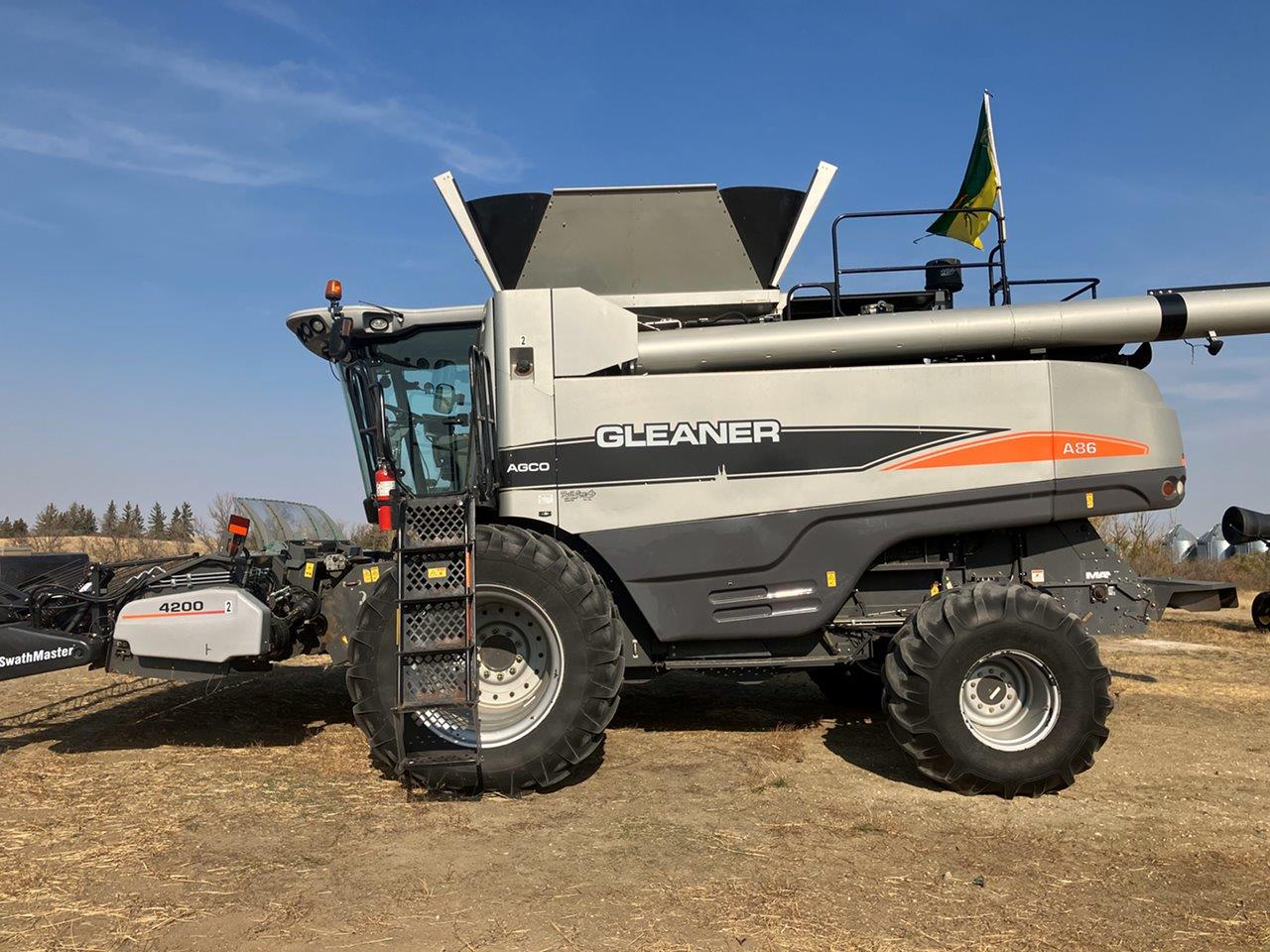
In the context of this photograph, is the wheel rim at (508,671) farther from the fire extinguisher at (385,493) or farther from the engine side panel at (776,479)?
the fire extinguisher at (385,493)

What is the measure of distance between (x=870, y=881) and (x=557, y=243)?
4455 millimetres

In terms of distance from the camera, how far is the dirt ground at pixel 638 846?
3.66 meters

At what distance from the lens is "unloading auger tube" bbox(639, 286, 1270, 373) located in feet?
19.7

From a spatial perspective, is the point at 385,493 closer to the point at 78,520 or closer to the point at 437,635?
the point at 437,635

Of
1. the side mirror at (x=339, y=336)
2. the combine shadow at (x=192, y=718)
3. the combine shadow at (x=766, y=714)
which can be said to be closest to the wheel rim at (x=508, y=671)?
the combine shadow at (x=766, y=714)

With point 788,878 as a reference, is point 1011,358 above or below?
above

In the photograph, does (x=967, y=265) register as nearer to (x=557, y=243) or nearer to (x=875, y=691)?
(x=557, y=243)

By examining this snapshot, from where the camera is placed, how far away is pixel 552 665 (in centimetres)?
558

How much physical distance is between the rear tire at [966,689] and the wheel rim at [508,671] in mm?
2055

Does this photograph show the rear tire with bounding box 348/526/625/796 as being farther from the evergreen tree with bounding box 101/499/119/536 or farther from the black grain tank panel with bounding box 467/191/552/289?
the evergreen tree with bounding box 101/499/119/536

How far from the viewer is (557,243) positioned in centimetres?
650

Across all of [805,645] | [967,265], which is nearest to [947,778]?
[805,645]

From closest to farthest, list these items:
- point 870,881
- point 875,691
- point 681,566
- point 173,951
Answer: point 173,951 → point 870,881 → point 681,566 → point 875,691

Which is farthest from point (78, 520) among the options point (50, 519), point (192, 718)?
point (192, 718)
